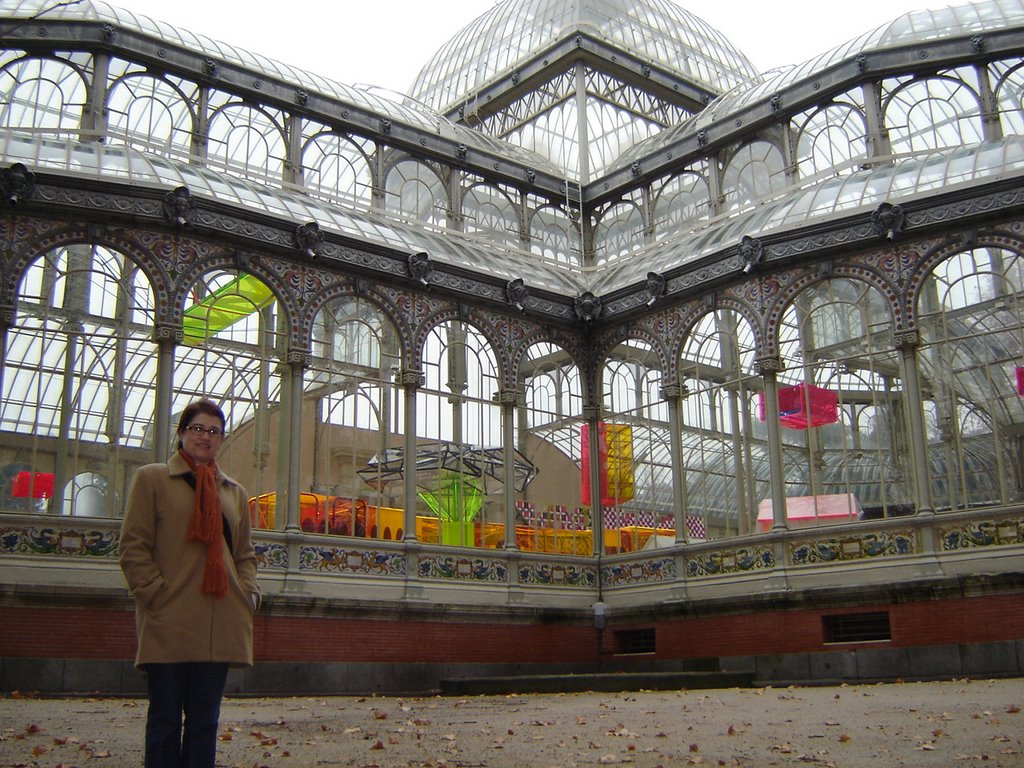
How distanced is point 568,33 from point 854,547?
17339mm

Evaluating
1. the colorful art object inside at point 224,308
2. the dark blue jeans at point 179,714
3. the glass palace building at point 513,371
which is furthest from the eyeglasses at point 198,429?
the colorful art object inside at point 224,308

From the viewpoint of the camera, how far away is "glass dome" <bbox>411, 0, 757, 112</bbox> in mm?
31742

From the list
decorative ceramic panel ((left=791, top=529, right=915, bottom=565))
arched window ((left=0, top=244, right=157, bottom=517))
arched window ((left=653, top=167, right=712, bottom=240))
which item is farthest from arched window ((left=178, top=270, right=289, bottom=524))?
arched window ((left=653, top=167, right=712, bottom=240))

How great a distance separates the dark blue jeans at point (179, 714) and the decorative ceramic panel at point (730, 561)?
15.6 metres

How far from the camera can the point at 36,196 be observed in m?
17.8

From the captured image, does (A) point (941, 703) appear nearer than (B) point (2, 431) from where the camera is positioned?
Yes

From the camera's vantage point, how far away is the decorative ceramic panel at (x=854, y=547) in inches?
720

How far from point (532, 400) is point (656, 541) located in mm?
3825

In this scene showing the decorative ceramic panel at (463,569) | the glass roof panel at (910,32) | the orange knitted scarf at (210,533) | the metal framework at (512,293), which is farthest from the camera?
the glass roof panel at (910,32)

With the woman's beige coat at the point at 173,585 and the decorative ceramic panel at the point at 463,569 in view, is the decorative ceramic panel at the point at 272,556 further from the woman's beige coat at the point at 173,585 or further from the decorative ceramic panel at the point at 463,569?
the woman's beige coat at the point at 173,585

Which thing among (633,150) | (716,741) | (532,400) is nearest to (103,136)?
(532,400)

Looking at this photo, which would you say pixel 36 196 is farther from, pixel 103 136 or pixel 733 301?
pixel 733 301

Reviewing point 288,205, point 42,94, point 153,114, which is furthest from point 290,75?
point 42,94

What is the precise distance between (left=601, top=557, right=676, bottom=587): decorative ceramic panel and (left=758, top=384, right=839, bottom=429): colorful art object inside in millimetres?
3329
